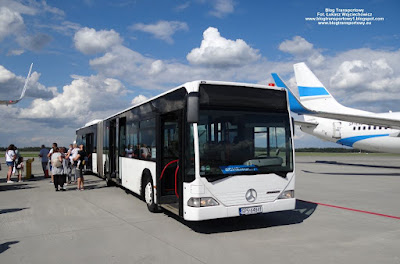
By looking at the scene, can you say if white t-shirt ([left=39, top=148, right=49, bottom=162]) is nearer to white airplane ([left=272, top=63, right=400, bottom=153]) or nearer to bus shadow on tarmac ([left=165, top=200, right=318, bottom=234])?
bus shadow on tarmac ([left=165, top=200, right=318, bottom=234])

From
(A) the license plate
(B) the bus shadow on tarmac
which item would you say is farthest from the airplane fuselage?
(A) the license plate

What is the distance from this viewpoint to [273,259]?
4.64 m

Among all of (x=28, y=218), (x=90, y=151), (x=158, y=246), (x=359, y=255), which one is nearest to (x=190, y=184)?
(x=158, y=246)

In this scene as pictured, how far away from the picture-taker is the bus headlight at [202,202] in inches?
230

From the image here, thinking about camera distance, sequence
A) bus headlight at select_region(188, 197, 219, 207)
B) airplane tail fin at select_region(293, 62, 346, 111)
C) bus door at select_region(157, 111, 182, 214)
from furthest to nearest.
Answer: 1. airplane tail fin at select_region(293, 62, 346, 111)
2. bus door at select_region(157, 111, 182, 214)
3. bus headlight at select_region(188, 197, 219, 207)

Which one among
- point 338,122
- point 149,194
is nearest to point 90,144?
point 149,194

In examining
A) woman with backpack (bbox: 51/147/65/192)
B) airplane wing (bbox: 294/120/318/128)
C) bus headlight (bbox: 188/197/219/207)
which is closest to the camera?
bus headlight (bbox: 188/197/219/207)

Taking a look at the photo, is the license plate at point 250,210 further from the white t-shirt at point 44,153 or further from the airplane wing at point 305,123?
the airplane wing at point 305,123

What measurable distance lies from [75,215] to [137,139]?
2.55m

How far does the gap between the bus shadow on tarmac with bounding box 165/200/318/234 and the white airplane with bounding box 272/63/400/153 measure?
11.7 metres

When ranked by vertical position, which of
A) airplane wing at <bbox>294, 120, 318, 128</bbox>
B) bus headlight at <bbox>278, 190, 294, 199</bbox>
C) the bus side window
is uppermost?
airplane wing at <bbox>294, 120, 318, 128</bbox>

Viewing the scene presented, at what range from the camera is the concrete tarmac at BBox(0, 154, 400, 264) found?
190 inches

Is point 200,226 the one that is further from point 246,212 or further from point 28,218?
point 28,218

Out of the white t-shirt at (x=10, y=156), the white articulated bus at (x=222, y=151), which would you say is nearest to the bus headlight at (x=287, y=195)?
the white articulated bus at (x=222, y=151)
